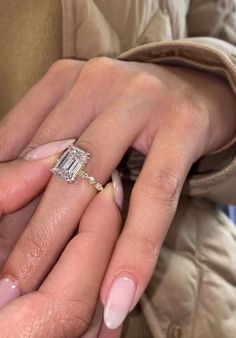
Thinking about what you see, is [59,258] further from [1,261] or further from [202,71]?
[202,71]

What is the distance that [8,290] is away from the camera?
1.45 feet

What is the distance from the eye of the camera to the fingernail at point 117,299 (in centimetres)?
43

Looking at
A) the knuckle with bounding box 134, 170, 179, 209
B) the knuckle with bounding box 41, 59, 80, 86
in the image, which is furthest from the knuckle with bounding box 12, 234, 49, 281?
the knuckle with bounding box 41, 59, 80, 86

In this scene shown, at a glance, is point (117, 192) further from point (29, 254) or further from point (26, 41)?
point (26, 41)

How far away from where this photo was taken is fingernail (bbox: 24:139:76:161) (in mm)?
512

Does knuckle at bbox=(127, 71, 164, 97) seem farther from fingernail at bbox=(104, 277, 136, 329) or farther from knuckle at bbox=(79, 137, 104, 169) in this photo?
fingernail at bbox=(104, 277, 136, 329)

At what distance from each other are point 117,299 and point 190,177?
214 millimetres

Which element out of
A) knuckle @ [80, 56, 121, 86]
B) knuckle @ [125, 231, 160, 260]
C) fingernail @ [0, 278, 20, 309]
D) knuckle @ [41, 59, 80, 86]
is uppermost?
knuckle @ [80, 56, 121, 86]

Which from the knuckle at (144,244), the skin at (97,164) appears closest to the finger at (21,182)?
the skin at (97,164)

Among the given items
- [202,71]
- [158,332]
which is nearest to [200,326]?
[158,332]

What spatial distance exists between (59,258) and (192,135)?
0.19m

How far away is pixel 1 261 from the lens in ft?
1.59

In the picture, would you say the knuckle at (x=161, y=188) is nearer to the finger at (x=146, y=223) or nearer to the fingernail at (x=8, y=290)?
the finger at (x=146, y=223)

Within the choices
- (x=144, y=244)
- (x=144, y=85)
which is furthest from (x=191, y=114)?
(x=144, y=244)
